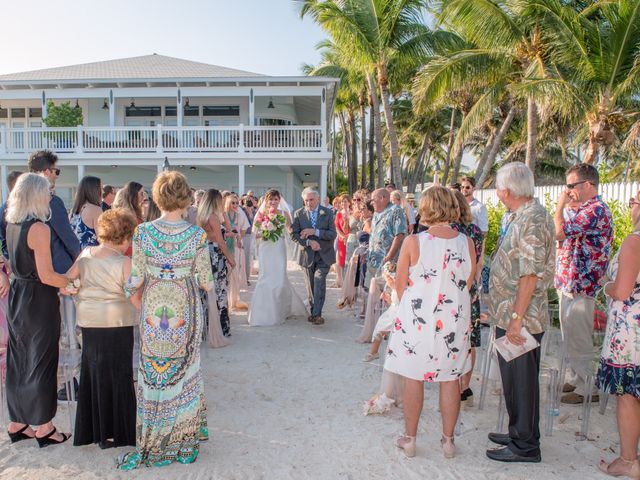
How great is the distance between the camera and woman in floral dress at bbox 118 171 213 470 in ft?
10.2

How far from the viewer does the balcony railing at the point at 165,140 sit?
60.7 feet

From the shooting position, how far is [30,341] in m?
3.41

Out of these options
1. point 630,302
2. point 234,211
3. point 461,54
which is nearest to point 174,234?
point 630,302

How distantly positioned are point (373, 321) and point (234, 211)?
3.85m

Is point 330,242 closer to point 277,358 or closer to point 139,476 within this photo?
point 277,358

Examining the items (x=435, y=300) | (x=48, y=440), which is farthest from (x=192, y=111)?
(x=435, y=300)

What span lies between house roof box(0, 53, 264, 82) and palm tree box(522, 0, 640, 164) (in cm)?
1113

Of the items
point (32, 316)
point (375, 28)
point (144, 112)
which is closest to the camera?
point (32, 316)

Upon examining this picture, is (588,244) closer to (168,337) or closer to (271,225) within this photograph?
(168,337)

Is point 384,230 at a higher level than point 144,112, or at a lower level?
lower

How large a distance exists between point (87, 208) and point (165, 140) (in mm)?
A: 15230

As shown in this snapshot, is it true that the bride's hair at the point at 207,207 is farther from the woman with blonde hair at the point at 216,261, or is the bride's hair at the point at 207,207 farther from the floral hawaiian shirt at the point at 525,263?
the floral hawaiian shirt at the point at 525,263

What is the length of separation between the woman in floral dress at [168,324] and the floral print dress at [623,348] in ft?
8.51

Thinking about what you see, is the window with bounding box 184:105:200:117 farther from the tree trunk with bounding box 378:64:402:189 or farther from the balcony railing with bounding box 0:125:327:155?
the tree trunk with bounding box 378:64:402:189
